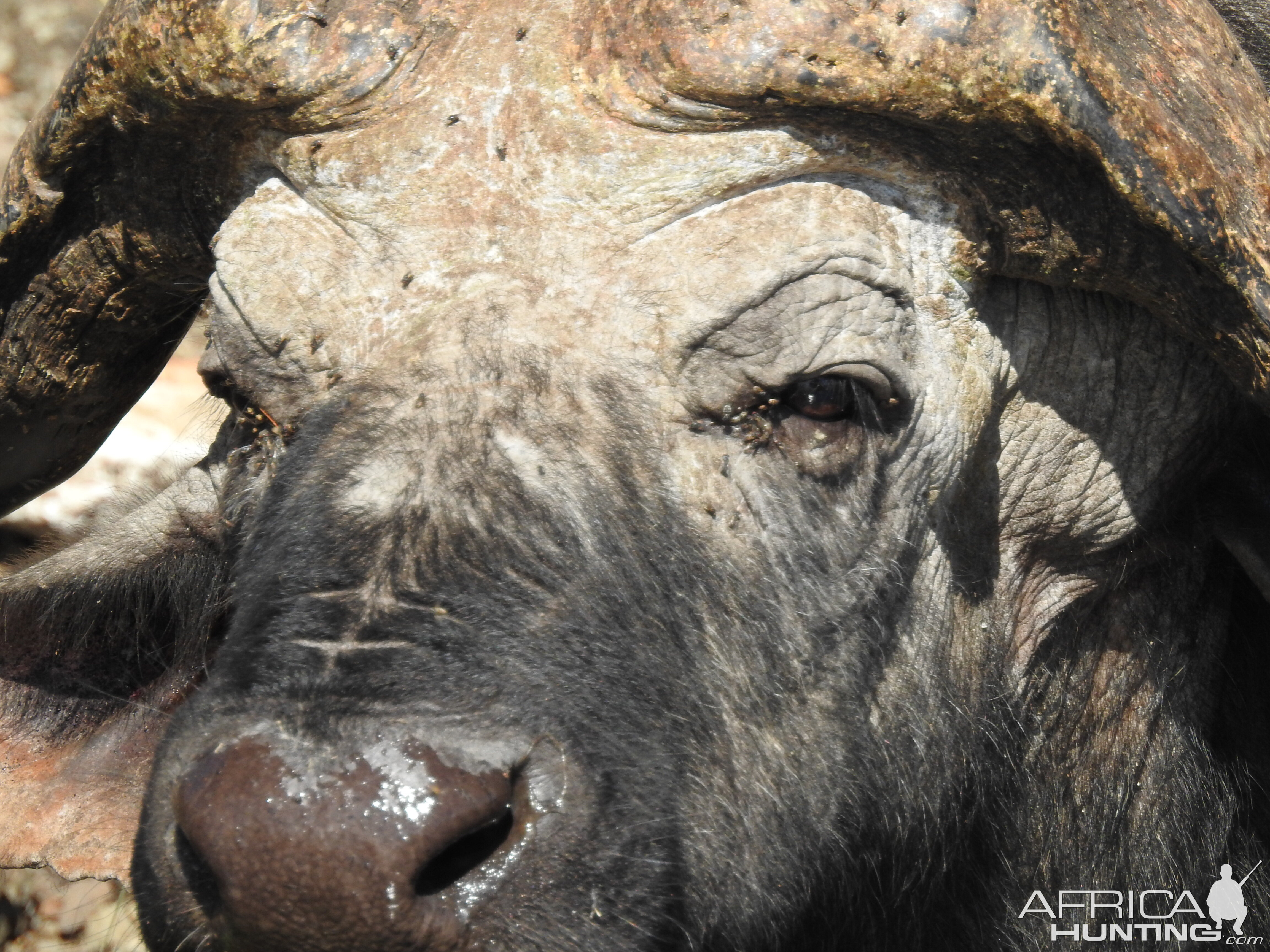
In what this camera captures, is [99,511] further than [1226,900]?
Yes

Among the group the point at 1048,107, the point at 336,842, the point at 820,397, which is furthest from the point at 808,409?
the point at 336,842

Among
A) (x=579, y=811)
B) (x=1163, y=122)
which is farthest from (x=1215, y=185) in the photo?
(x=579, y=811)

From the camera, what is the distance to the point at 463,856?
209 cm

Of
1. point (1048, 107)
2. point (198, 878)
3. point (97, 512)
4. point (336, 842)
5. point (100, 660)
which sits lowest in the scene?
point (100, 660)

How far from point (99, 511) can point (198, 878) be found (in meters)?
2.08

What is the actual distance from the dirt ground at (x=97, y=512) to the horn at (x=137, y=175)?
40cm

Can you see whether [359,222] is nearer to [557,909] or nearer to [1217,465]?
[557,909]

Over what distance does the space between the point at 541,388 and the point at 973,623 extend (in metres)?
1.16

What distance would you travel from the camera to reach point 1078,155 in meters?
→ 2.32

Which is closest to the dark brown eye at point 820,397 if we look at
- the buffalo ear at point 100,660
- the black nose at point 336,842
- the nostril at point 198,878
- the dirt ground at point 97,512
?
the black nose at point 336,842

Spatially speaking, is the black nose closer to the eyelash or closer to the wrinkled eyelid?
the eyelash

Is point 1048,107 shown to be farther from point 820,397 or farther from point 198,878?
point 198,878

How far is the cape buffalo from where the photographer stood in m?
2.18

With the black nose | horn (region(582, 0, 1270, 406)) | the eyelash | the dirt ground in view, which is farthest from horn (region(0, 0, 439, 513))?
the black nose
